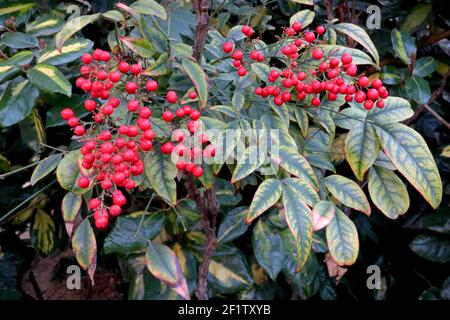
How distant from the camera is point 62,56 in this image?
2.56ft

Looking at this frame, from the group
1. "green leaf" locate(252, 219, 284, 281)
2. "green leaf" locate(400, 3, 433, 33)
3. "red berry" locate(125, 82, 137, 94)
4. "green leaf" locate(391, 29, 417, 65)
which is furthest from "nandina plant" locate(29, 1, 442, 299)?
"green leaf" locate(400, 3, 433, 33)

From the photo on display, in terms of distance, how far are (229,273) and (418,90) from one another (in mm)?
640

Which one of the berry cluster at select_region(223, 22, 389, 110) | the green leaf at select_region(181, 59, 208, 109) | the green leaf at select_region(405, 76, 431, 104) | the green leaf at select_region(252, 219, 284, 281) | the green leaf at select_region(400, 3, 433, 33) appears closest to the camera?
the green leaf at select_region(181, 59, 208, 109)

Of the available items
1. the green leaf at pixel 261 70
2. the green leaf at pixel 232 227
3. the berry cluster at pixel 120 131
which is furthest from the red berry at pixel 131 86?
the green leaf at pixel 232 227

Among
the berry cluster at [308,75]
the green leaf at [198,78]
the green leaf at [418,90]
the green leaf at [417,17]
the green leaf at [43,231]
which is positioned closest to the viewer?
the green leaf at [198,78]

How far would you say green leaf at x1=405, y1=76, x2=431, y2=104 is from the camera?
112 cm

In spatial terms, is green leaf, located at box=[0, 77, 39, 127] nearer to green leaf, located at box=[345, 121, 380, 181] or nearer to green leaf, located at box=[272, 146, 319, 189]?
green leaf, located at box=[272, 146, 319, 189]

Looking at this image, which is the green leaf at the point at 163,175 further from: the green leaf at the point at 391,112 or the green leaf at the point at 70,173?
the green leaf at the point at 391,112

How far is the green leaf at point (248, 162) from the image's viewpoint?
66 cm

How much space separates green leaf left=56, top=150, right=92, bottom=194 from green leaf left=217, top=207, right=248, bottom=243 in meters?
0.38

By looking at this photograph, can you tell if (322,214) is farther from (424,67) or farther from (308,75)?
(424,67)

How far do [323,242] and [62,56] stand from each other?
721 millimetres

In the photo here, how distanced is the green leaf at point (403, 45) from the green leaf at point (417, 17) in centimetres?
10

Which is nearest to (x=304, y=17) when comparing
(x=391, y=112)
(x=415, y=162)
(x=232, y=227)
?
(x=391, y=112)
